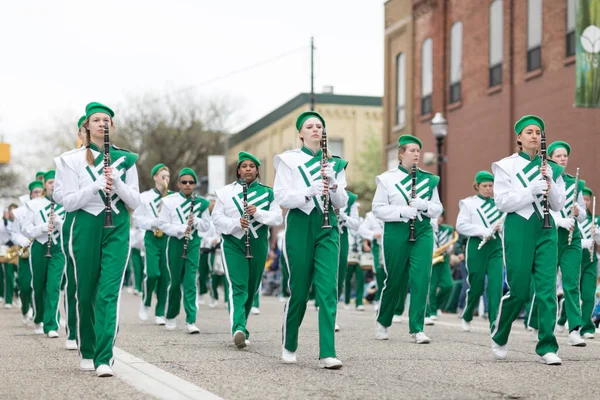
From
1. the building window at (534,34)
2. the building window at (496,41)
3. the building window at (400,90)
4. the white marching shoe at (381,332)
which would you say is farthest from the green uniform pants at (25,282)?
the building window at (400,90)

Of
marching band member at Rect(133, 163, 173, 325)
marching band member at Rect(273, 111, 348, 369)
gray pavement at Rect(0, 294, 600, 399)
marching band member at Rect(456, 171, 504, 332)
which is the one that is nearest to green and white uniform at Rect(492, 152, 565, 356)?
gray pavement at Rect(0, 294, 600, 399)

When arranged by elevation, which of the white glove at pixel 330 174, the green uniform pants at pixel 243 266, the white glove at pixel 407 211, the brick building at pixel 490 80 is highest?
the brick building at pixel 490 80

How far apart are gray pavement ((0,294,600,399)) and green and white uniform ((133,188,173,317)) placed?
1600 mm

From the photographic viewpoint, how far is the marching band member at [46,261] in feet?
44.8

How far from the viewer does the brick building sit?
25.7 meters

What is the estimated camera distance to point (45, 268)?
46.0 feet

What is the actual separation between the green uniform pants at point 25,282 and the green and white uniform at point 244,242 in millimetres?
4519

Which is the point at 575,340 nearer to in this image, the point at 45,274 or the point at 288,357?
the point at 288,357

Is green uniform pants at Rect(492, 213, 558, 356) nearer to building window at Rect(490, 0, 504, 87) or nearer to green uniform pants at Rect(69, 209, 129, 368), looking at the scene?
green uniform pants at Rect(69, 209, 129, 368)

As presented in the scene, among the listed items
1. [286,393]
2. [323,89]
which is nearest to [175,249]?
[286,393]

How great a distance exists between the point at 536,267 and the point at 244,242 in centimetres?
370

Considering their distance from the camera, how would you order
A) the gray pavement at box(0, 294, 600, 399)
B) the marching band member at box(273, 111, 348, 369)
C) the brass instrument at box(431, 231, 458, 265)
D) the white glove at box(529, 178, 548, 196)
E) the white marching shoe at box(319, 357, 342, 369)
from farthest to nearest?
the brass instrument at box(431, 231, 458, 265), the white glove at box(529, 178, 548, 196), the marching band member at box(273, 111, 348, 369), the white marching shoe at box(319, 357, 342, 369), the gray pavement at box(0, 294, 600, 399)

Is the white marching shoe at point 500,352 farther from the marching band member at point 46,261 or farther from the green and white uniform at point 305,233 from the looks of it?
the marching band member at point 46,261

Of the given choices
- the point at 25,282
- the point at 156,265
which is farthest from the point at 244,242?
the point at 25,282
